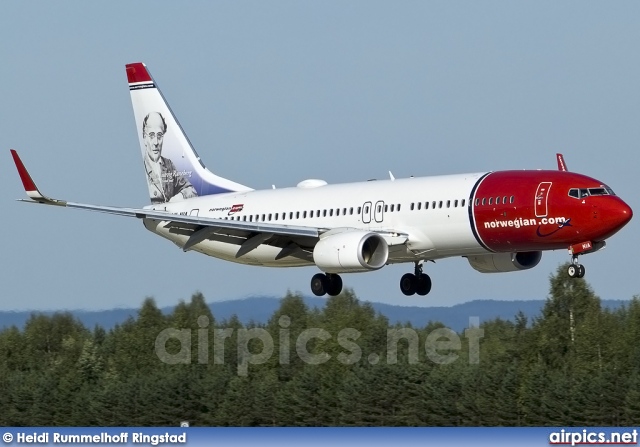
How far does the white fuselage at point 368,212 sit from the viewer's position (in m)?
50.8

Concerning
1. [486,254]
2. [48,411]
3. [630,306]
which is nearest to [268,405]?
[48,411]

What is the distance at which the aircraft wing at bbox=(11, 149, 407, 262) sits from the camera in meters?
52.1

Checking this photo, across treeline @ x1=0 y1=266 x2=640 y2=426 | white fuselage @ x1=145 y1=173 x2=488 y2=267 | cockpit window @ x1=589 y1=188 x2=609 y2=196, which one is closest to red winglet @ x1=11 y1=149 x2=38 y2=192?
white fuselage @ x1=145 y1=173 x2=488 y2=267

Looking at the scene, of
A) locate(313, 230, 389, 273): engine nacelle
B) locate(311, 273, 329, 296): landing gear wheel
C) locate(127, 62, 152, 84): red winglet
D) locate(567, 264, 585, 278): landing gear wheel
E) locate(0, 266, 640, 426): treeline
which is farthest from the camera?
locate(0, 266, 640, 426): treeline

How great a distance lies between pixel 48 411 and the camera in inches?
3681

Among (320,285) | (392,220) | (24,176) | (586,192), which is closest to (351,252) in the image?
(392,220)

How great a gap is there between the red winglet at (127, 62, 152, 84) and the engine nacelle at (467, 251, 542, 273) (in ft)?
59.2

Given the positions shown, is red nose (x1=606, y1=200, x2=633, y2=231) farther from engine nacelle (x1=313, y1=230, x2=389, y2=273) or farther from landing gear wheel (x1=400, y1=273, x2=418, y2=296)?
landing gear wheel (x1=400, y1=273, x2=418, y2=296)

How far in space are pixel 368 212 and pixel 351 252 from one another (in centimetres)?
260

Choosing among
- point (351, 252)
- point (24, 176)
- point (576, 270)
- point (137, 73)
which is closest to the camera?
point (576, 270)

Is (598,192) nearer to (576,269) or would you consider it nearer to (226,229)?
(576,269)

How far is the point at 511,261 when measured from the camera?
54.4 metres

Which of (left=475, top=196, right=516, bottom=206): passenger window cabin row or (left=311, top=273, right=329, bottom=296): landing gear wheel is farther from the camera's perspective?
(left=311, top=273, right=329, bottom=296): landing gear wheel

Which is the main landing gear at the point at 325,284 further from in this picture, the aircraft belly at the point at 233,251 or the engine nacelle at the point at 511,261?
the engine nacelle at the point at 511,261
